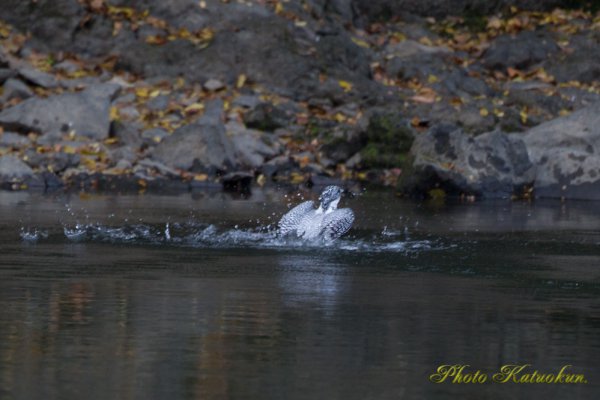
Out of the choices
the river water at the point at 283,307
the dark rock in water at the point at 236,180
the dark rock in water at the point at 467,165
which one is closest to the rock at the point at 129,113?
the dark rock in water at the point at 236,180

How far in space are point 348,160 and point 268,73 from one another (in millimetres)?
3219

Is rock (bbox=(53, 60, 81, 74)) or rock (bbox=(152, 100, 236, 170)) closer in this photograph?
rock (bbox=(152, 100, 236, 170))

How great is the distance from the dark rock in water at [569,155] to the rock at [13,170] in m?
6.52

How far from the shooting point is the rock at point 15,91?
21969 millimetres

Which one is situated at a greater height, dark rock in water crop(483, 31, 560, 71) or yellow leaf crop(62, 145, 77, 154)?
dark rock in water crop(483, 31, 560, 71)

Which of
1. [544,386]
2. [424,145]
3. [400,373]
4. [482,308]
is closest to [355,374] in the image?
[400,373]

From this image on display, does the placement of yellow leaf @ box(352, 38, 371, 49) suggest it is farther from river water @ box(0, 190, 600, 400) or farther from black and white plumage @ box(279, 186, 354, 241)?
black and white plumage @ box(279, 186, 354, 241)

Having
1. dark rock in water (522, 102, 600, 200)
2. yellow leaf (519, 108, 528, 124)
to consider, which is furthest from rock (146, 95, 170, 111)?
dark rock in water (522, 102, 600, 200)

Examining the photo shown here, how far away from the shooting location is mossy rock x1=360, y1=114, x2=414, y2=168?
21141 mm

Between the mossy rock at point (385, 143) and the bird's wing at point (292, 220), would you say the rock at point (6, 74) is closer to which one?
the mossy rock at point (385, 143)

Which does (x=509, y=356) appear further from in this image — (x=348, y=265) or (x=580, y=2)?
(x=580, y=2)

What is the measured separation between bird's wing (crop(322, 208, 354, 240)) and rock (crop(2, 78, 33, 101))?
1019cm

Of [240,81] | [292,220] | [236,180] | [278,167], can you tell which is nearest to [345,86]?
[240,81]

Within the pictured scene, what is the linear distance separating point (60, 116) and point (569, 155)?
7.06 meters
